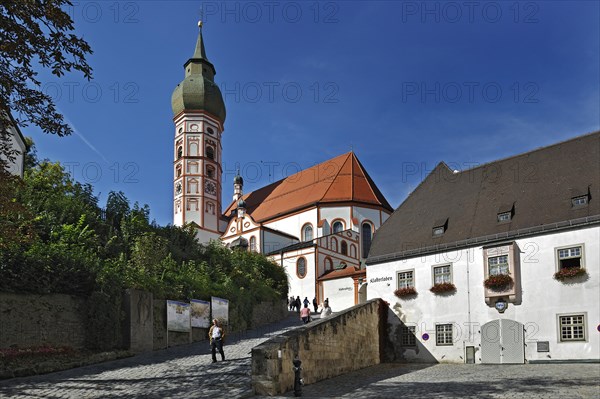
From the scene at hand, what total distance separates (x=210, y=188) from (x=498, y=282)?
43.9 meters

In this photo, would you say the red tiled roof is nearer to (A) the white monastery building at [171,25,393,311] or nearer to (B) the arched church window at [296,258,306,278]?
(A) the white monastery building at [171,25,393,311]

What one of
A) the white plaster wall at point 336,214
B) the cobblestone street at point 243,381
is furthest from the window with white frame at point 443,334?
the white plaster wall at point 336,214

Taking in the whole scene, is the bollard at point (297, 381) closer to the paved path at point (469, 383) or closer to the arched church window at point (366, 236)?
the paved path at point (469, 383)

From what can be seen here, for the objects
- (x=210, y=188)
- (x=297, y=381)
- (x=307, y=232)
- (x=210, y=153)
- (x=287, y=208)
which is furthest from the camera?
(x=210, y=153)

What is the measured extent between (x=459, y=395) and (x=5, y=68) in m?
13.2

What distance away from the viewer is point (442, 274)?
28.4 metres

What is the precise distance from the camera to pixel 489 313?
2647 cm

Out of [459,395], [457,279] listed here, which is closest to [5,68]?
[459,395]

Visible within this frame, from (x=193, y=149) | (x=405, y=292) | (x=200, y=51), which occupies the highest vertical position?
(x=200, y=51)

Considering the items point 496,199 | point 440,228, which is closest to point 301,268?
point 440,228

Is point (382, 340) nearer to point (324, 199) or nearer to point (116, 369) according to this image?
point (116, 369)

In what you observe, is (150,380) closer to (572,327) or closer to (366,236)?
(572,327)

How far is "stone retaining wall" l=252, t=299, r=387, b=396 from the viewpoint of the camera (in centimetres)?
1664

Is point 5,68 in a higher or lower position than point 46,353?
higher
